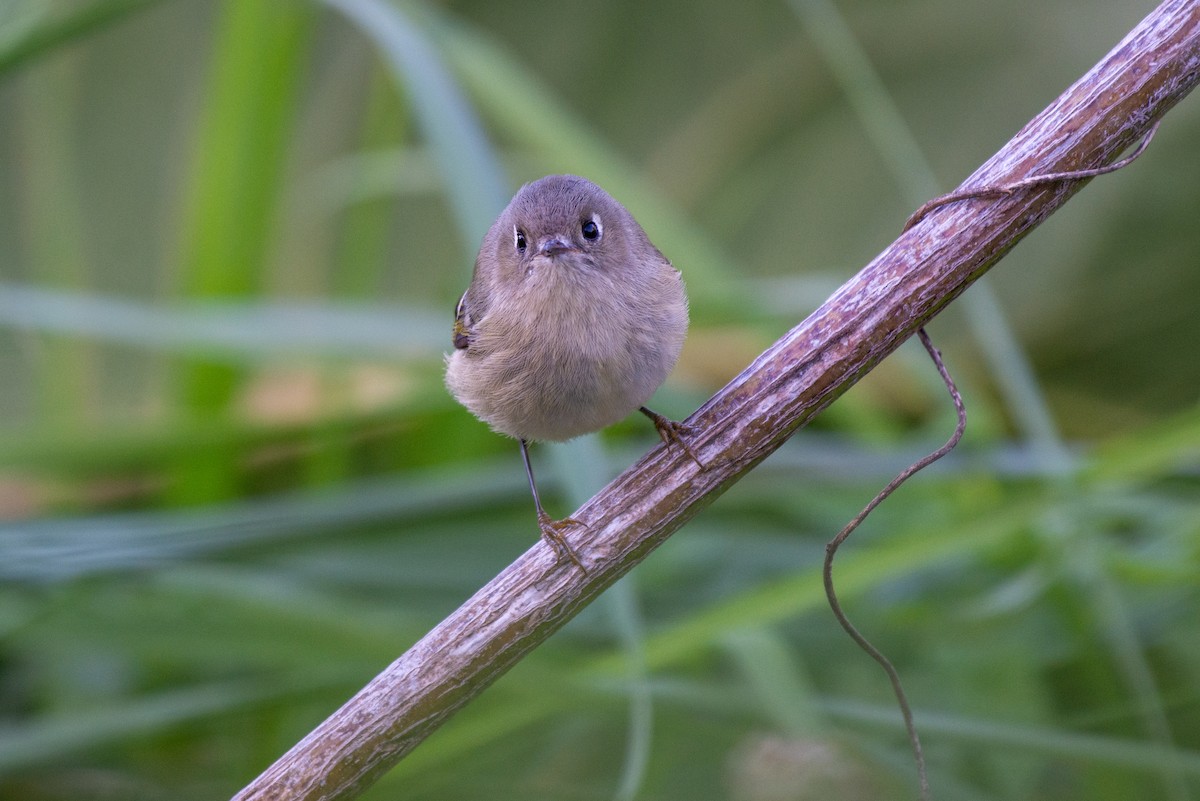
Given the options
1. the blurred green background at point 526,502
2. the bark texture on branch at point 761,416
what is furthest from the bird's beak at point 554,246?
the bark texture on branch at point 761,416

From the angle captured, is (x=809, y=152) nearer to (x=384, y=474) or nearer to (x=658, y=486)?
(x=384, y=474)

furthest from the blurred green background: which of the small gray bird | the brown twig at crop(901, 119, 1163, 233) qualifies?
the brown twig at crop(901, 119, 1163, 233)

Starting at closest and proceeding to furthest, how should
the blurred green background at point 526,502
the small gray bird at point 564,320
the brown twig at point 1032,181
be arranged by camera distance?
the brown twig at point 1032,181 < the small gray bird at point 564,320 < the blurred green background at point 526,502

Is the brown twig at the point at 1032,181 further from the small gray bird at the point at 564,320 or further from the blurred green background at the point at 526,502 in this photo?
the blurred green background at the point at 526,502

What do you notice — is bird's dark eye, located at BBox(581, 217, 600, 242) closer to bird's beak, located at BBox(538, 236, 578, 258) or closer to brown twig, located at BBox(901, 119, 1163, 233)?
bird's beak, located at BBox(538, 236, 578, 258)

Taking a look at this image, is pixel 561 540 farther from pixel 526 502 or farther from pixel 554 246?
pixel 526 502

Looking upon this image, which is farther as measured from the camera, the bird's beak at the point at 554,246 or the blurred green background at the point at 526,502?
the blurred green background at the point at 526,502

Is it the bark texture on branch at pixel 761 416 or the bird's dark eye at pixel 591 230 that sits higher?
the bird's dark eye at pixel 591 230

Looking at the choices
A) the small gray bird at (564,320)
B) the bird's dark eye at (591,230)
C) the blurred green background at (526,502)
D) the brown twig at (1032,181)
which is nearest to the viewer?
the brown twig at (1032,181)
